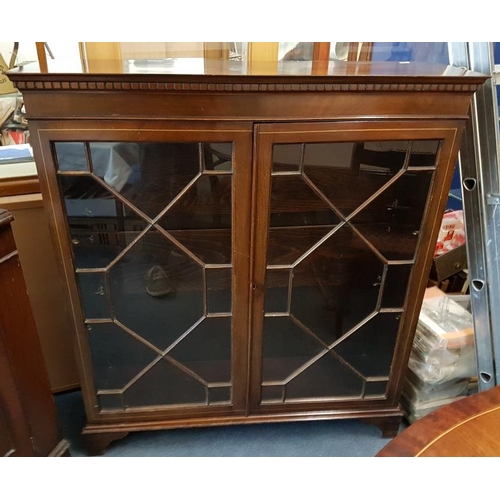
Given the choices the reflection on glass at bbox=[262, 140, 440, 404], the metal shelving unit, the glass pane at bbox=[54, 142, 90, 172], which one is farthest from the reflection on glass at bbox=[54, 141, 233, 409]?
the metal shelving unit

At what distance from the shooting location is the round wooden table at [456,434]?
1.75ft

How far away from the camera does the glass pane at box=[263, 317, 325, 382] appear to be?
1008mm

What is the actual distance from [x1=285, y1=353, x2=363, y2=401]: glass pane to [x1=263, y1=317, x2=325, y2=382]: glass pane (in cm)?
3

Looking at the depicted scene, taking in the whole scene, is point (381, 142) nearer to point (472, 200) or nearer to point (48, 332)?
point (472, 200)

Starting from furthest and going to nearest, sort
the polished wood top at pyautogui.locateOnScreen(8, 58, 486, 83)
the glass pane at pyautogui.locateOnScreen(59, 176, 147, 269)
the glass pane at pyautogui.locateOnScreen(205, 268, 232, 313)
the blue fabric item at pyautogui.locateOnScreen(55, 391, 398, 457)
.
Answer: the blue fabric item at pyautogui.locateOnScreen(55, 391, 398, 457)
the glass pane at pyautogui.locateOnScreen(205, 268, 232, 313)
the glass pane at pyautogui.locateOnScreen(59, 176, 147, 269)
the polished wood top at pyautogui.locateOnScreen(8, 58, 486, 83)

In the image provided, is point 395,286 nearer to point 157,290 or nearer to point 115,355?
point 157,290

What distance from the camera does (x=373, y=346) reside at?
108 centimetres

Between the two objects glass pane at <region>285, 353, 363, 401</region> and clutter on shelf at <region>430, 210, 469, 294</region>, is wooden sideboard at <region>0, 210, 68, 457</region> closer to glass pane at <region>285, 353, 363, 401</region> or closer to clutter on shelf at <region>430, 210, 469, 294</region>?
glass pane at <region>285, 353, 363, 401</region>

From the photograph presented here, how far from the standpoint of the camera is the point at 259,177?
0.83m

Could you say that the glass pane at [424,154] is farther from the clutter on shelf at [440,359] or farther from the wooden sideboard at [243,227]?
the clutter on shelf at [440,359]

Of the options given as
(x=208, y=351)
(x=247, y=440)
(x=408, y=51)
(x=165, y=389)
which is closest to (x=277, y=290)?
(x=208, y=351)

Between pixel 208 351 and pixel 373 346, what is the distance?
0.41 metres

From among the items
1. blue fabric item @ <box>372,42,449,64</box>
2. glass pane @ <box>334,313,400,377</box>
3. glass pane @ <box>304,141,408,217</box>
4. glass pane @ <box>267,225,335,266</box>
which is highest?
blue fabric item @ <box>372,42,449,64</box>

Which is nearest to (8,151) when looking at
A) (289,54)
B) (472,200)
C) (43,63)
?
(43,63)
